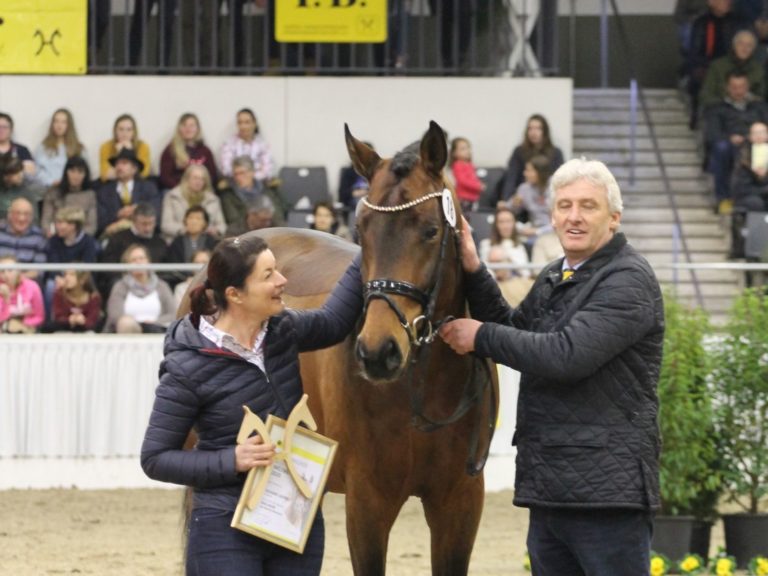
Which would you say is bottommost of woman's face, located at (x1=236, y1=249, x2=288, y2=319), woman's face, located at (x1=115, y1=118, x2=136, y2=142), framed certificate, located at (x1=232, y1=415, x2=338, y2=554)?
framed certificate, located at (x1=232, y1=415, x2=338, y2=554)

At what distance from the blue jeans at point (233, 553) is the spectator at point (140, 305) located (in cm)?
635

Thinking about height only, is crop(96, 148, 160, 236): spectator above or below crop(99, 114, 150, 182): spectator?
below

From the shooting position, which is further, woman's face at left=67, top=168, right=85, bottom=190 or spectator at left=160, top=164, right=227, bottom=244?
woman's face at left=67, top=168, right=85, bottom=190

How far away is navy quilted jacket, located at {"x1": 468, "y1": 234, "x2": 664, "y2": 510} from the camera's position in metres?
3.90

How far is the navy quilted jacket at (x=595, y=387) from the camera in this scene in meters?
3.90

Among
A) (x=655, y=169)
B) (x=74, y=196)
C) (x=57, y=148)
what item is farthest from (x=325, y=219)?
(x=655, y=169)

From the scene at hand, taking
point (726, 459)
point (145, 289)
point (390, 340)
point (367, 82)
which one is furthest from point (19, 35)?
point (390, 340)

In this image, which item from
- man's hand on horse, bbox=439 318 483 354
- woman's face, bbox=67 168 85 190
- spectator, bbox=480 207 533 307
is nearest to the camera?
man's hand on horse, bbox=439 318 483 354

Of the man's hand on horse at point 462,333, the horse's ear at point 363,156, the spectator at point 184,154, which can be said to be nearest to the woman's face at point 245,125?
the spectator at point 184,154

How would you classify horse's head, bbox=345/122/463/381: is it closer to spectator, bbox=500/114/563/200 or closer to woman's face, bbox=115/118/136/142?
spectator, bbox=500/114/563/200

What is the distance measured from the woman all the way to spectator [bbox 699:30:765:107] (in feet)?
35.7

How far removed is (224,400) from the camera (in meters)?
3.93

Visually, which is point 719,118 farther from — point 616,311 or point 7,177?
point 616,311

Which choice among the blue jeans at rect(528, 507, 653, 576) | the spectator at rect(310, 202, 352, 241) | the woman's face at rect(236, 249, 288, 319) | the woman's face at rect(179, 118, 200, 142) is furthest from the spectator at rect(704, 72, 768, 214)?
the woman's face at rect(236, 249, 288, 319)
